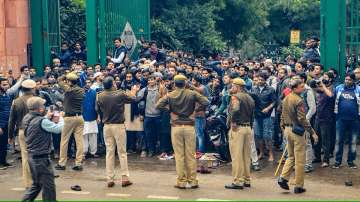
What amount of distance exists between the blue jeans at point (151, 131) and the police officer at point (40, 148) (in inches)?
196

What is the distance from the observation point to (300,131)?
1105 centimetres

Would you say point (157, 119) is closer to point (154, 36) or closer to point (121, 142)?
point (121, 142)

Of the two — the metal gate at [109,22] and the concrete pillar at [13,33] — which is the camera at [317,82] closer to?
the metal gate at [109,22]

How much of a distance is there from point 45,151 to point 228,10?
23.4 metres

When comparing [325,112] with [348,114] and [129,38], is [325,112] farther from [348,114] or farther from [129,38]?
[129,38]

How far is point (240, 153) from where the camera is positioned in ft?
37.7

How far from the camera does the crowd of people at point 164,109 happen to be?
39.4 feet

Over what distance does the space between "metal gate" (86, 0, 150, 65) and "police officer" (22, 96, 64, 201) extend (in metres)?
8.68

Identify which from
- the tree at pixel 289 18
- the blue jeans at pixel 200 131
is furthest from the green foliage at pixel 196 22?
the blue jeans at pixel 200 131

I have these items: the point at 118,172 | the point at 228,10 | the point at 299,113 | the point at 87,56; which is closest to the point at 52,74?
the point at 87,56

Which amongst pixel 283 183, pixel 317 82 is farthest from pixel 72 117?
pixel 317 82

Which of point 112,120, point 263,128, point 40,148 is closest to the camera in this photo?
point 40,148

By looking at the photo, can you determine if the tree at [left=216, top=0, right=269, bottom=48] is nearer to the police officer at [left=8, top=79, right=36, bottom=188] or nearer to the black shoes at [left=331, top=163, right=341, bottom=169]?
the black shoes at [left=331, top=163, right=341, bottom=169]

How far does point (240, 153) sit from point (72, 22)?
48.4 ft
